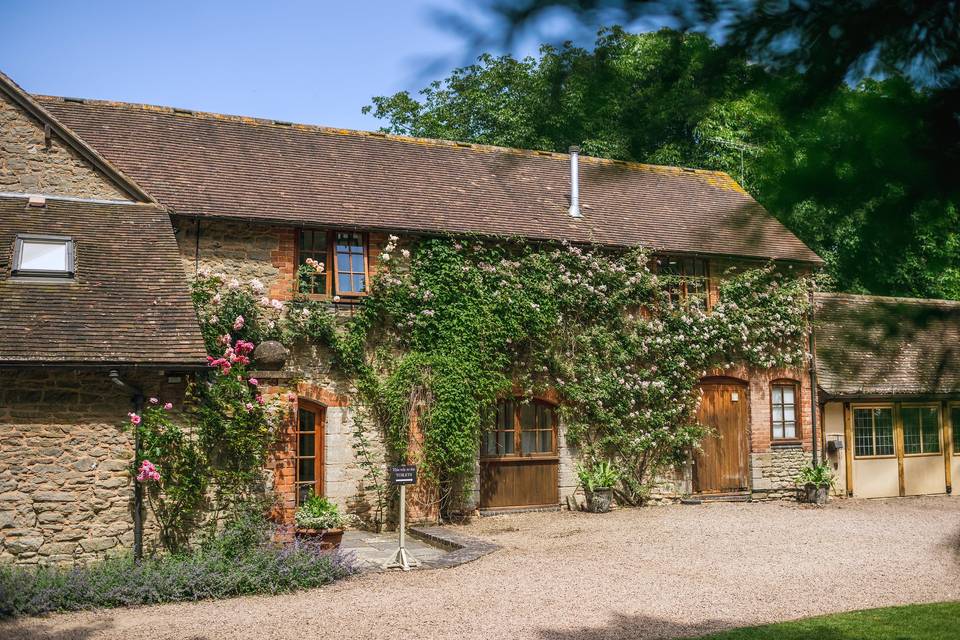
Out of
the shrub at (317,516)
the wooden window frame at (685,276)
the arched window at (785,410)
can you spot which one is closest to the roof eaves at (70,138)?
the shrub at (317,516)

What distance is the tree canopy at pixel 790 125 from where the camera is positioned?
8.65ft

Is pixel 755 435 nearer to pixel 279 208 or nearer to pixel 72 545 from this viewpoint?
pixel 279 208

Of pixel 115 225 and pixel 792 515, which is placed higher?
pixel 115 225

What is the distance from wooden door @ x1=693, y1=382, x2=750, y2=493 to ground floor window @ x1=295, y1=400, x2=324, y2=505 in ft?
25.2

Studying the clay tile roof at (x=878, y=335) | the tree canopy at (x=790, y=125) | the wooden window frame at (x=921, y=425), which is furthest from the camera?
the wooden window frame at (x=921, y=425)

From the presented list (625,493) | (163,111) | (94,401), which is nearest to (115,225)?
(94,401)

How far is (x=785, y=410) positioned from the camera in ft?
60.4

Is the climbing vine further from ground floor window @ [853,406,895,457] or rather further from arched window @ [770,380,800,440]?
ground floor window @ [853,406,895,457]

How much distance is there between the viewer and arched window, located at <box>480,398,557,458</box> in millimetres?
15961

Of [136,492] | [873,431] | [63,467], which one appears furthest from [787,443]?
[63,467]

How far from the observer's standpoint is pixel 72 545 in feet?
32.6

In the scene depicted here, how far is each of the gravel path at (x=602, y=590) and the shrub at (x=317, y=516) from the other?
1.07m

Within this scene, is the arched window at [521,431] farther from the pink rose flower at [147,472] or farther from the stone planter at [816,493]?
the pink rose flower at [147,472]

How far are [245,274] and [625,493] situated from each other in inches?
326
